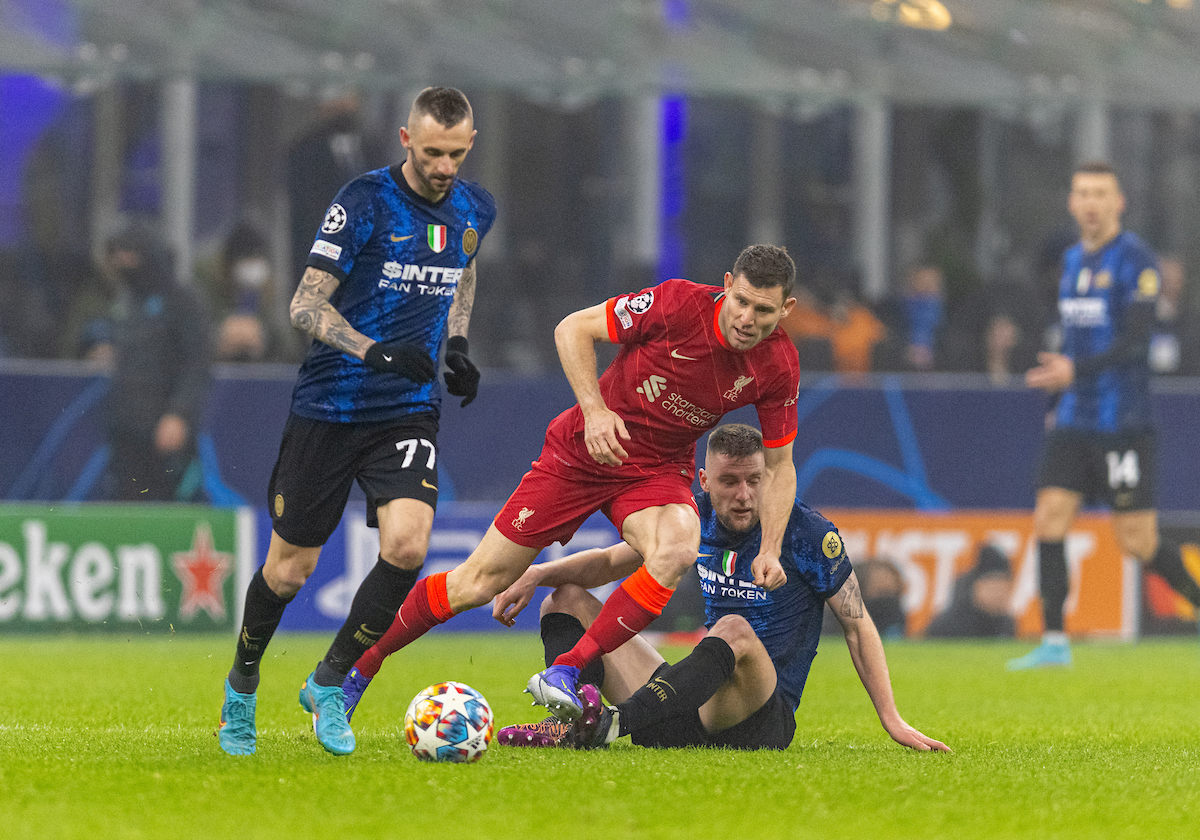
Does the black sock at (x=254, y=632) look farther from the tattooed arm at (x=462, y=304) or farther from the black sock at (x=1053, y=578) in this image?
the black sock at (x=1053, y=578)

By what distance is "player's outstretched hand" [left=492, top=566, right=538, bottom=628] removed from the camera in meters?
6.16

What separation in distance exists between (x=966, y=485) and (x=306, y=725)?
341 inches

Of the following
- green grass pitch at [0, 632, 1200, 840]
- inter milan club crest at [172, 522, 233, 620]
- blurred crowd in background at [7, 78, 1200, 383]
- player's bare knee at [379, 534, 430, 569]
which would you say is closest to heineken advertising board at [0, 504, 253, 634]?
inter milan club crest at [172, 522, 233, 620]

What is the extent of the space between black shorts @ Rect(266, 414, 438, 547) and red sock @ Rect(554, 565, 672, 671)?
67 centimetres

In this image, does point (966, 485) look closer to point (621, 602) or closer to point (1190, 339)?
point (1190, 339)

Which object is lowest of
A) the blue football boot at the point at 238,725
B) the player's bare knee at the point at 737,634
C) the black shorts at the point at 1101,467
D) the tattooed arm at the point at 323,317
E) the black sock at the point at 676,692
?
the blue football boot at the point at 238,725

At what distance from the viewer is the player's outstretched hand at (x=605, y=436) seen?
19.2 ft

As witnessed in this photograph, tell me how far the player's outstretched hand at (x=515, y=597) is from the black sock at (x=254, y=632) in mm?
790

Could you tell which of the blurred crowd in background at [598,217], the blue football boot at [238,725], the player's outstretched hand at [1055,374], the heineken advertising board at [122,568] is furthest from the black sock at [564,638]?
the blurred crowd in background at [598,217]

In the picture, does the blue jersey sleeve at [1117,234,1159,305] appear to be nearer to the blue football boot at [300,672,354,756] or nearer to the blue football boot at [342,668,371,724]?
the blue football boot at [342,668,371,724]

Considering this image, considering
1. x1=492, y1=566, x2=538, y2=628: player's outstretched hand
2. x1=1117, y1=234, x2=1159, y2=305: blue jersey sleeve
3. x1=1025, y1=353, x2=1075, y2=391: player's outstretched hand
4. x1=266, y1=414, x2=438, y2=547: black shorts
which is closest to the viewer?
x1=266, y1=414, x2=438, y2=547: black shorts

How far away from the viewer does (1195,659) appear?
36.3 ft

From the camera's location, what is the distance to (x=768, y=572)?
5566 mm

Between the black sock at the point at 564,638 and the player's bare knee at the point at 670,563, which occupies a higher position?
the player's bare knee at the point at 670,563
